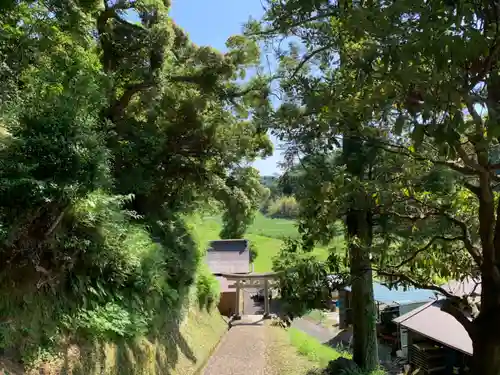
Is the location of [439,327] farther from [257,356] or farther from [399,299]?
[399,299]

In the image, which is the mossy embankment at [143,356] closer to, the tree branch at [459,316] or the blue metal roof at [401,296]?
the tree branch at [459,316]

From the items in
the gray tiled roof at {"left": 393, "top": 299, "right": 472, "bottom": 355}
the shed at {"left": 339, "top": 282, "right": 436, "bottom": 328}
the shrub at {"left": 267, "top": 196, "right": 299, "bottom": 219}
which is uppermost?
the shrub at {"left": 267, "top": 196, "right": 299, "bottom": 219}

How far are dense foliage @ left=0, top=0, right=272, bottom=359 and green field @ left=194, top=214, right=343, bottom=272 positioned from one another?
1520mm

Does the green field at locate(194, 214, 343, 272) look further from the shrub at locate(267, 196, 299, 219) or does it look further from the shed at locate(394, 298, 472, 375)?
the shed at locate(394, 298, 472, 375)

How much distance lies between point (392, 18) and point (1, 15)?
4.86m

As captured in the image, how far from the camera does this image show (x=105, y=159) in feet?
13.9

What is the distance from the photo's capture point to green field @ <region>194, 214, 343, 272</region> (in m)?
5.14

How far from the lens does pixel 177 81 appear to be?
7.39 meters

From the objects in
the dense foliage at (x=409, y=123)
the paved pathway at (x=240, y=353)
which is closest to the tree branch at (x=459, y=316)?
the dense foliage at (x=409, y=123)

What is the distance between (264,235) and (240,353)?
30.8m

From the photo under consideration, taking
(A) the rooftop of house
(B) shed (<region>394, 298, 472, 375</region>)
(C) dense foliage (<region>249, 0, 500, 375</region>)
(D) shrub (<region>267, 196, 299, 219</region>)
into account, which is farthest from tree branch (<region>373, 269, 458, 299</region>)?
(A) the rooftop of house

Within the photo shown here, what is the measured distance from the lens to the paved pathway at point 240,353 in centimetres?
873

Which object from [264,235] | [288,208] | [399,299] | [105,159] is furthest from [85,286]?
[264,235]

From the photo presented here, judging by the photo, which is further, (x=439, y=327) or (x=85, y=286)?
(x=439, y=327)
